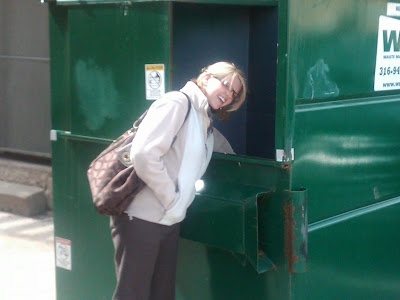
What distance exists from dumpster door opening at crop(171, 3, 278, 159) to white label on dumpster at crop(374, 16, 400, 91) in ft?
1.95

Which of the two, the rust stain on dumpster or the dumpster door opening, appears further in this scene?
the dumpster door opening

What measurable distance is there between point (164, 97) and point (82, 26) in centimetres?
84

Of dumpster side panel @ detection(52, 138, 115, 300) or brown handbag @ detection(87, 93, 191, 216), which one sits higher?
brown handbag @ detection(87, 93, 191, 216)

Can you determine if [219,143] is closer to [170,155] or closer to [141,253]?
[170,155]

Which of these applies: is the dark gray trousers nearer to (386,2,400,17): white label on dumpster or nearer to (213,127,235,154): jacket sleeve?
(213,127,235,154): jacket sleeve

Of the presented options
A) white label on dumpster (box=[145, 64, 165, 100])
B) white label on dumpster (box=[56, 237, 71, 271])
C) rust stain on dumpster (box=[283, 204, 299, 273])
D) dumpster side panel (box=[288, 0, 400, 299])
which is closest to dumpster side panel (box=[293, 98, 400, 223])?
dumpster side panel (box=[288, 0, 400, 299])

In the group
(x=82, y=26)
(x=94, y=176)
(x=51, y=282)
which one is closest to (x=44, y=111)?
(x=51, y=282)

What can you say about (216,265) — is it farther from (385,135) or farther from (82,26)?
(82,26)

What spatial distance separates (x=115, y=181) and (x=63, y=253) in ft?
3.63

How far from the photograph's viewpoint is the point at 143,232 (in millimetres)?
2977

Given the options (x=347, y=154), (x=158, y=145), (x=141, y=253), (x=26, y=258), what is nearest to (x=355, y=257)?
(x=347, y=154)

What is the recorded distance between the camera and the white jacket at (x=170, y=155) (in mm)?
2837

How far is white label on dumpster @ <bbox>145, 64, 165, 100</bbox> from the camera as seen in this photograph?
3.20 meters

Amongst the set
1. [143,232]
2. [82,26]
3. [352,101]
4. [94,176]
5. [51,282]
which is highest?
[82,26]
